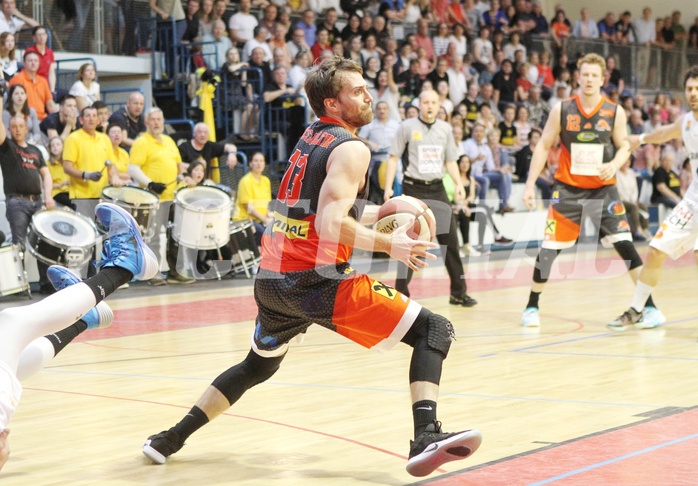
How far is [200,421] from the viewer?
481 centimetres

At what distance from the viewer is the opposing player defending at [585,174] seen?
902 cm

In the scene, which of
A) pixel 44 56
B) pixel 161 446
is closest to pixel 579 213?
pixel 161 446

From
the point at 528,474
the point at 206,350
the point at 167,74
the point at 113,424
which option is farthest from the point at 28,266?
the point at 528,474

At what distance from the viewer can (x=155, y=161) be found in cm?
1341

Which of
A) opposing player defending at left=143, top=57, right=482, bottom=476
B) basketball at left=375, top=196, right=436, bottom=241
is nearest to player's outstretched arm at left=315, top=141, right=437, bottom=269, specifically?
opposing player defending at left=143, top=57, right=482, bottom=476

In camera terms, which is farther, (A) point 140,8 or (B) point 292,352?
(A) point 140,8

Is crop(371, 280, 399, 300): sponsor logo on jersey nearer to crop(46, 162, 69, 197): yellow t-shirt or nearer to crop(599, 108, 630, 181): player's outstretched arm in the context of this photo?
crop(599, 108, 630, 181): player's outstretched arm

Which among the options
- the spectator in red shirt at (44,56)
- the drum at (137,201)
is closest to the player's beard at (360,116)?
the drum at (137,201)

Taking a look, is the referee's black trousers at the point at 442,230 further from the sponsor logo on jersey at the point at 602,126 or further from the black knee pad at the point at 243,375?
the black knee pad at the point at 243,375

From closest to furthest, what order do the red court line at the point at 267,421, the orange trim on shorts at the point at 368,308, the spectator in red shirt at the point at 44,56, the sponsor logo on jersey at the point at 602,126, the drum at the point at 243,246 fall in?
the orange trim on shorts at the point at 368,308 → the red court line at the point at 267,421 → the sponsor logo on jersey at the point at 602,126 → the drum at the point at 243,246 → the spectator in red shirt at the point at 44,56

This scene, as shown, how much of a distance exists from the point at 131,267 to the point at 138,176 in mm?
8582

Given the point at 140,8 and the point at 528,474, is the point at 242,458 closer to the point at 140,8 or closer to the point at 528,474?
the point at 528,474

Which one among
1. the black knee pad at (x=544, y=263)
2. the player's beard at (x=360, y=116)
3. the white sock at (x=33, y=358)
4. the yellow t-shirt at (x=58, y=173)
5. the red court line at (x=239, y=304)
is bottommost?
the red court line at (x=239, y=304)

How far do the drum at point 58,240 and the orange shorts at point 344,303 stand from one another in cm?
715
